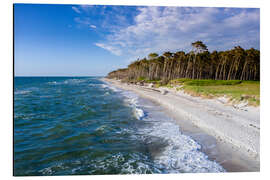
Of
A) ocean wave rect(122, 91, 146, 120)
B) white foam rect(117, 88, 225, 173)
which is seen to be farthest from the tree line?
white foam rect(117, 88, 225, 173)

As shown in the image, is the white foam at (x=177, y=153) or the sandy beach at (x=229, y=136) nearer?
the white foam at (x=177, y=153)

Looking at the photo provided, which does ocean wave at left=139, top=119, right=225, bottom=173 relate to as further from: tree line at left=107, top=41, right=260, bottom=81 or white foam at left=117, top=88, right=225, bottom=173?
tree line at left=107, top=41, right=260, bottom=81

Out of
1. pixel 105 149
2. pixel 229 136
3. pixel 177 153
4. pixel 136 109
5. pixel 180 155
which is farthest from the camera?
pixel 136 109

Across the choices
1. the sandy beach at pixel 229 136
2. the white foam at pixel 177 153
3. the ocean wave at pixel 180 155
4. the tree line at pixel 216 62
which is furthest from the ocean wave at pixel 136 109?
the tree line at pixel 216 62

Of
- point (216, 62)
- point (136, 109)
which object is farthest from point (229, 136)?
point (216, 62)

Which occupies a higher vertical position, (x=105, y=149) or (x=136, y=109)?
(x=136, y=109)

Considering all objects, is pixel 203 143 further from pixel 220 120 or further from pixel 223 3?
pixel 223 3

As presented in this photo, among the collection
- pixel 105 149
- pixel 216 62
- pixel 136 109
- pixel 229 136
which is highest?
pixel 216 62

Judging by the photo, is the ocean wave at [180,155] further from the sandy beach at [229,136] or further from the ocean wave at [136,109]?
the ocean wave at [136,109]

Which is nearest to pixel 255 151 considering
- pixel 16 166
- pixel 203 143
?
pixel 203 143

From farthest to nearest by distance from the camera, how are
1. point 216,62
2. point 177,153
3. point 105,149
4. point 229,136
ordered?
point 216,62
point 229,136
point 105,149
point 177,153

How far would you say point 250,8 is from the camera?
496cm

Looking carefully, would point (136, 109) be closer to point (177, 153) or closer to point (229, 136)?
point (177, 153)
